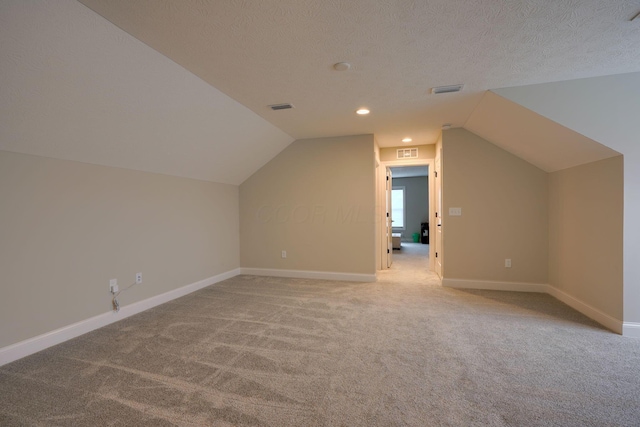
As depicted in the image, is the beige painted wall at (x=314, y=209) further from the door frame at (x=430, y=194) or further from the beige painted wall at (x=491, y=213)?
the beige painted wall at (x=491, y=213)

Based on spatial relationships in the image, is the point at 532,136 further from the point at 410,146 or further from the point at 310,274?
the point at 310,274

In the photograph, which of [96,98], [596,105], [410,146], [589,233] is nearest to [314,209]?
[410,146]

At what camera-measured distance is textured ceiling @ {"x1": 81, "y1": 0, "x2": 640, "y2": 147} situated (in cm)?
181

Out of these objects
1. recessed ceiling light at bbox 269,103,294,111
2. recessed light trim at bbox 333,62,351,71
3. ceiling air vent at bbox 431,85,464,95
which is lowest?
recessed light trim at bbox 333,62,351,71

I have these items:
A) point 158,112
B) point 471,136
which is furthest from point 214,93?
point 471,136

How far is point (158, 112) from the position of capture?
111 inches

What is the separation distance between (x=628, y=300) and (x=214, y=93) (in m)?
4.51

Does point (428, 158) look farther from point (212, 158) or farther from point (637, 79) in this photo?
point (212, 158)

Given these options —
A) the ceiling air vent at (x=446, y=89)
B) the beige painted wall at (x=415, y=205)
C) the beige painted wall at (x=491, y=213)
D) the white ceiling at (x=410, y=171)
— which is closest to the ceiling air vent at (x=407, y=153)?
the beige painted wall at (x=491, y=213)

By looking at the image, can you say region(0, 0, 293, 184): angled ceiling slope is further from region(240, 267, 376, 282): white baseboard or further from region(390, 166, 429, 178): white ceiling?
region(390, 166, 429, 178): white ceiling

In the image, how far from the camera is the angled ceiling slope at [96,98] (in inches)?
69.5

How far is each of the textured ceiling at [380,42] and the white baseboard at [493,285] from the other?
266cm

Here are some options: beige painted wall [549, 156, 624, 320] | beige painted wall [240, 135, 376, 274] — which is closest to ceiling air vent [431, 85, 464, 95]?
beige painted wall [549, 156, 624, 320]

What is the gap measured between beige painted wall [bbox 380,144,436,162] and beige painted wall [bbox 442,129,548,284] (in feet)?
3.11
